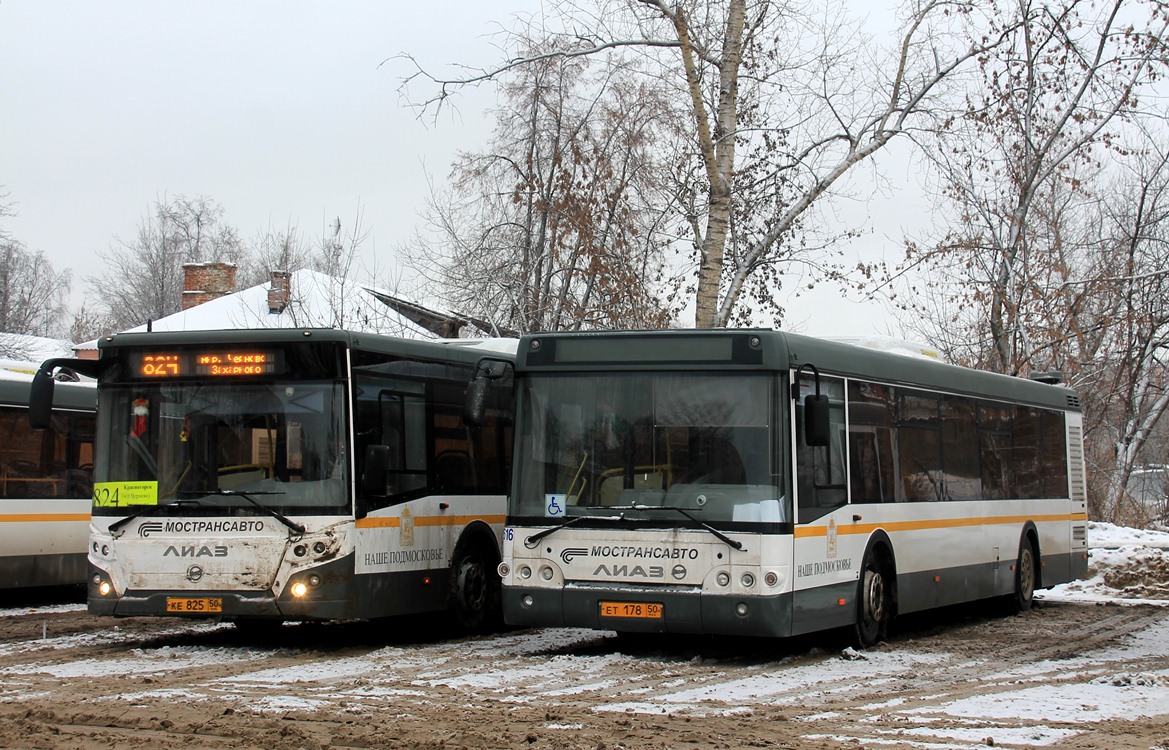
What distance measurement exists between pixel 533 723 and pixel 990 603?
1154 centimetres

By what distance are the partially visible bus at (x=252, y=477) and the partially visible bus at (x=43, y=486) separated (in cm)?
453

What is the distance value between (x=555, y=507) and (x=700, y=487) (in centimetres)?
127

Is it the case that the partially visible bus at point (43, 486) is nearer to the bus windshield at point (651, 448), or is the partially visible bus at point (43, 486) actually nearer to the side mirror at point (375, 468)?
the side mirror at point (375, 468)

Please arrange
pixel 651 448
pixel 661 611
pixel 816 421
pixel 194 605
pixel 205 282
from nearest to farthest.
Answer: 1. pixel 816 421
2. pixel 661 611
3. pixel 651 448
4. pixel 194 605
5. pixel 205 282

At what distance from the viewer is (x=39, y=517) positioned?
17531 mm

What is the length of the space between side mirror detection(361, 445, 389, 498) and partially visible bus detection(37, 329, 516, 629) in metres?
0.01

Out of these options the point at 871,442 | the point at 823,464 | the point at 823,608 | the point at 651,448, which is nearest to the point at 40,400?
the point at 651,448

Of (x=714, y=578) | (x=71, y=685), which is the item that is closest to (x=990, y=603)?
(x=714, y=578)

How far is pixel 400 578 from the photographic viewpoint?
13.5m

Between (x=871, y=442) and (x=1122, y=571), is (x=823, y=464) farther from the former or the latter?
(x=1122, y=571)

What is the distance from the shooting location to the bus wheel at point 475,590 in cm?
1442

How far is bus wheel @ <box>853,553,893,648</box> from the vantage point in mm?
13289

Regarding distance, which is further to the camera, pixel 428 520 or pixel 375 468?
pixel 428 520

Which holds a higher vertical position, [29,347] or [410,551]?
[29,347]
